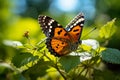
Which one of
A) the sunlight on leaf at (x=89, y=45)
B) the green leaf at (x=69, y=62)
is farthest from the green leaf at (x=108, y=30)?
the green leaf at (x=69, y=62)

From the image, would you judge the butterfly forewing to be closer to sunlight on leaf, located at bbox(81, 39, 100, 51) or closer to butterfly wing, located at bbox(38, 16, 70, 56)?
butterfly wing, located at bbox(38, 16, 70, 56)

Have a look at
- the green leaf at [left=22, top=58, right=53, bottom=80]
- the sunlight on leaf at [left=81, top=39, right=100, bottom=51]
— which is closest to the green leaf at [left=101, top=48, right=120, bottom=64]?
the sunlight on leaf at [left=81, top=39, right=100, bottom=51]

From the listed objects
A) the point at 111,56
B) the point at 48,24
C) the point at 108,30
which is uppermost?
the point at 48,24

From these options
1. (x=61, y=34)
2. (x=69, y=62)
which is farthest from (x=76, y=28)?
(x=69, y=62)

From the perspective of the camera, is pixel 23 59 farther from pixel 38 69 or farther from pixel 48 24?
pixel 48 24

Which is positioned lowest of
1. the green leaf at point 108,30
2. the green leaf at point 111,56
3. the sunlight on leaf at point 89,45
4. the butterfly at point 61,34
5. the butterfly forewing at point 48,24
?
the green leaf at point 111,56

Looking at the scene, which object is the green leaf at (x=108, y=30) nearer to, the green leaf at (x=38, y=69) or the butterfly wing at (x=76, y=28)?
the butterfly wing at (x=76, y=28)

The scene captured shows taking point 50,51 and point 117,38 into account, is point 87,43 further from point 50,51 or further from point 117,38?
point 117,38
